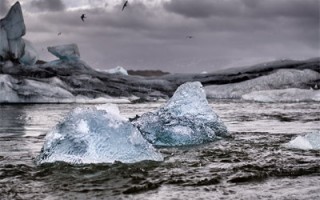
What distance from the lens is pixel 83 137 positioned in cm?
695

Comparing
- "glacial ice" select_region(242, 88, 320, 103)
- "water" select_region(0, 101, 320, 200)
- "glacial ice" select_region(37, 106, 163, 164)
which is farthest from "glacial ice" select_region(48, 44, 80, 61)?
"glacial ice" select_region(37, 106, 163, 164)

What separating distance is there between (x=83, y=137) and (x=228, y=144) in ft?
9.68

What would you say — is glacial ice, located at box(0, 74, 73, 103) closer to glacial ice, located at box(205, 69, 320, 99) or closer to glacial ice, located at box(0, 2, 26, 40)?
glacial ice, located at box(0, 2, 26, 40)

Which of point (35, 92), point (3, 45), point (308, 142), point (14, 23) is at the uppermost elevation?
point (14, 23)

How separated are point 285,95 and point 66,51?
14.7m

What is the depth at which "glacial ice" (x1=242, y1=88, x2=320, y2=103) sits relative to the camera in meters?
28.2

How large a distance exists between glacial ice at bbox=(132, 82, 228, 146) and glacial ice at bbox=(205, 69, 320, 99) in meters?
21.5

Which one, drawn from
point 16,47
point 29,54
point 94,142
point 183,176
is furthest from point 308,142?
point 29,54

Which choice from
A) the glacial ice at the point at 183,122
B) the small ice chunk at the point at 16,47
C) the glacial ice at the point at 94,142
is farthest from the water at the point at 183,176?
the small ice chunk at the point at 16,47

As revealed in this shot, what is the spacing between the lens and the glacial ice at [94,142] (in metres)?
6.81

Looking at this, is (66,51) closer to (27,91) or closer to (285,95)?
(27,91)

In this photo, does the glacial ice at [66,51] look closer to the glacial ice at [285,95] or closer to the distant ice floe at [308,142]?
the glacial ice at [285,95]

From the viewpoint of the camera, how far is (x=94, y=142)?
6914 millimetres

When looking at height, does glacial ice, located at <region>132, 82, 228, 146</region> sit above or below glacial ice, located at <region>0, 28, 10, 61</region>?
below
